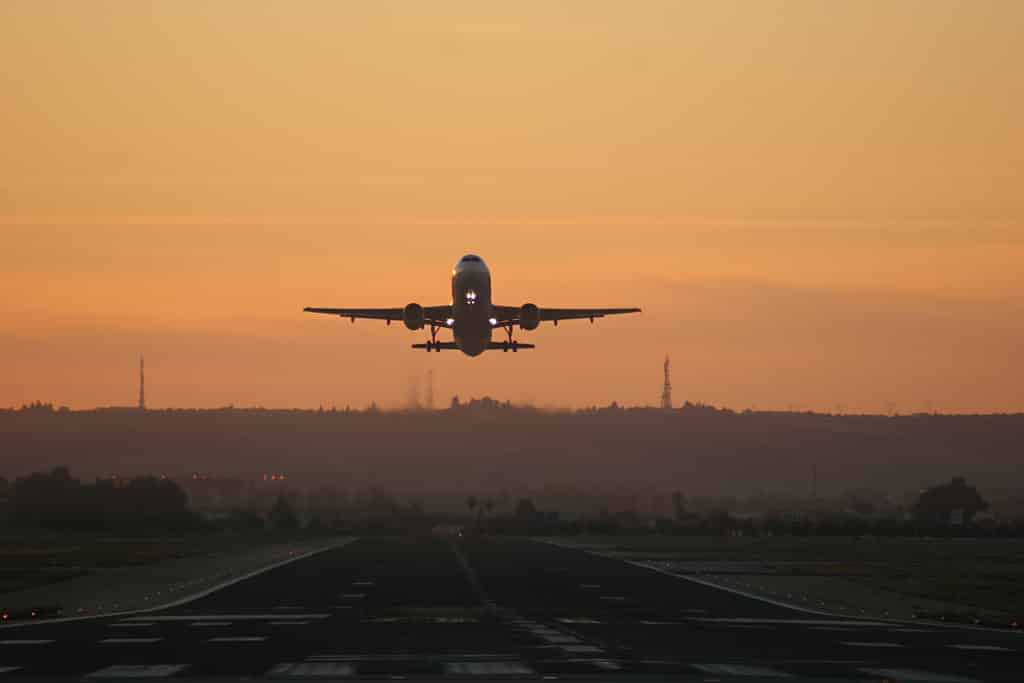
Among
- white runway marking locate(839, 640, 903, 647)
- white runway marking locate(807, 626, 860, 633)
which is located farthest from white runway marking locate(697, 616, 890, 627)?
white runway marking locate(839, 640, 903, 647)

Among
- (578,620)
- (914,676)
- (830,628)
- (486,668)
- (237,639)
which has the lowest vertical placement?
(830,628)

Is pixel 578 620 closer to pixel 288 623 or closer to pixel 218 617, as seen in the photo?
pixel 288 623

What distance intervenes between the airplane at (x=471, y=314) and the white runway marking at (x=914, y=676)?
6006 centimetres

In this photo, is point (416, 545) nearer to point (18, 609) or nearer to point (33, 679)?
point (18, 609)

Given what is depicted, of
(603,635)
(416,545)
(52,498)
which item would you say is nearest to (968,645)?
(603,635)

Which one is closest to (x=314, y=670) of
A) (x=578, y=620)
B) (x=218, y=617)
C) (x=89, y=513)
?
(x=578, y=620)

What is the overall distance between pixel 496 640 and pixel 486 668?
911cm

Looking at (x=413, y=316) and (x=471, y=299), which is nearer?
(x=471, y=299)

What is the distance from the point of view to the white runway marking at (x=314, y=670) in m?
36.7

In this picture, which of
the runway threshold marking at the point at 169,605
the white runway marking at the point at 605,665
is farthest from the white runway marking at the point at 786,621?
the runway threshold marking at the point at 169,605

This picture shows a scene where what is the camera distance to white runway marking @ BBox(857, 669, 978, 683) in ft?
118

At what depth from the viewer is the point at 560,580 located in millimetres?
86750

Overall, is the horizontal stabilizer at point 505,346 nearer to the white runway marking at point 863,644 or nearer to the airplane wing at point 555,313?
the airplane wing at point 555,313

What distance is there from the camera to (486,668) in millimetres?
38312
